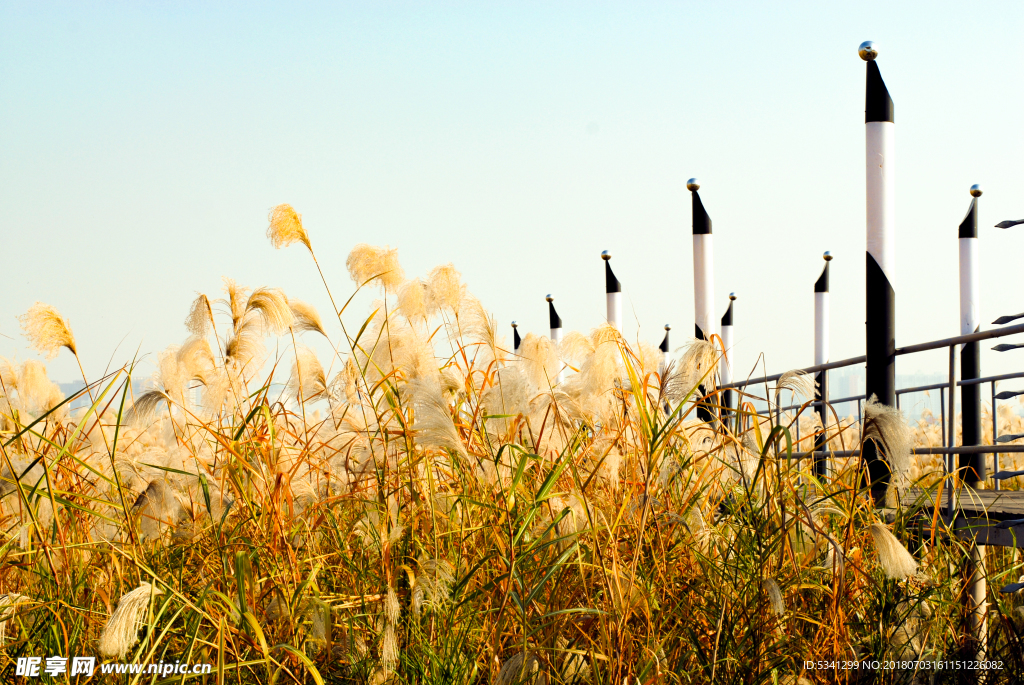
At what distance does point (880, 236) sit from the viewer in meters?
3.83

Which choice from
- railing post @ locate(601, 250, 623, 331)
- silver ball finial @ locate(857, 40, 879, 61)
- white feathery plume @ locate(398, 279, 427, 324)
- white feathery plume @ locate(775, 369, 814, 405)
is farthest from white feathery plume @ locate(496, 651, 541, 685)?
railing post @ locate(601, 250, 623, 331)

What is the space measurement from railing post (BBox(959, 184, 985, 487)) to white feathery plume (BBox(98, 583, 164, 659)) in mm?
5239

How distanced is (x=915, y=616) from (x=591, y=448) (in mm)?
908

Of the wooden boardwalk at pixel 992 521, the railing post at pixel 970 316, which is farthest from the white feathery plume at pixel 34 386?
the railing post at pixel 970 316

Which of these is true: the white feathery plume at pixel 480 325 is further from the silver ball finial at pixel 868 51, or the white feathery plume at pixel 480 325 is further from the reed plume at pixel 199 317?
the silver ball finial at pixel 868 51

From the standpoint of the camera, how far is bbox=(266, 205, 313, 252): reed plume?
2.13m

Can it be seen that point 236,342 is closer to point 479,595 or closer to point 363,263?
point 363,263

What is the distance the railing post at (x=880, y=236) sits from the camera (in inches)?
150

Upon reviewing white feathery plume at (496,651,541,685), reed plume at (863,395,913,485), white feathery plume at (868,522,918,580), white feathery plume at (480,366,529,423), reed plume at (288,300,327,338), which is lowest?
white feathery plume at (496,651,541,685)

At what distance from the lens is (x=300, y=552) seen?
2150 millimetres

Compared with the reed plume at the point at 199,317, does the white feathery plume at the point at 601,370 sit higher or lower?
lower

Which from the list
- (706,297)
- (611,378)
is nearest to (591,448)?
(611,378)

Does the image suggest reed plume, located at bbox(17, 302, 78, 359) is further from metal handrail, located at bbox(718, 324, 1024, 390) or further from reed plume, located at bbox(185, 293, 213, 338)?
metal handrail, located at bbox(718, 324, 1024, 390)

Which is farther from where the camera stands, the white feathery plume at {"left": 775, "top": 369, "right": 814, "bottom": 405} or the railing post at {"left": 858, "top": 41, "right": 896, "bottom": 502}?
the railing post at {"left": 858, "top": 41, "right": 896, "bottom": 502}
